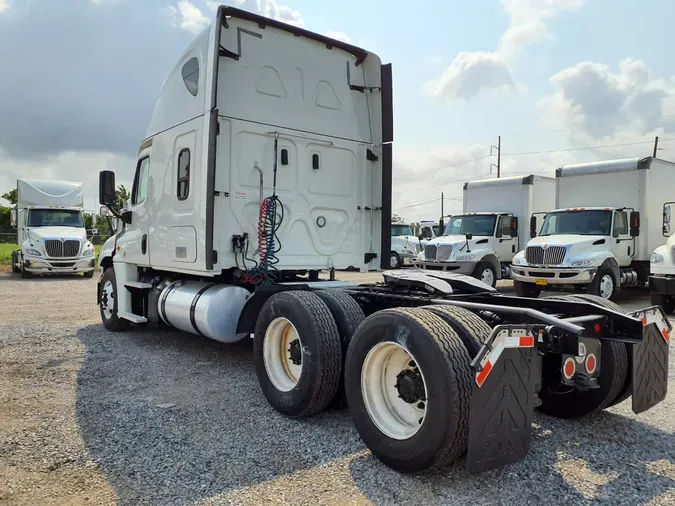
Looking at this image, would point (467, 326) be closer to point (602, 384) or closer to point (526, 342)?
point (526, 342)

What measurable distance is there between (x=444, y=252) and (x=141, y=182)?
32.6 ft

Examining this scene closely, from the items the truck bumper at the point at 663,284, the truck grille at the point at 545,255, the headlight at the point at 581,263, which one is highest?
the truck grille at the point at 545,255

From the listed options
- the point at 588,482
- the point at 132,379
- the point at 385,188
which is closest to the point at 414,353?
the point at 588,482

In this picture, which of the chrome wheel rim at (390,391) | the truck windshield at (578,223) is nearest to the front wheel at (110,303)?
the chrome wheel rim at (390,391)

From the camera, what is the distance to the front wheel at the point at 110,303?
27.4 feet

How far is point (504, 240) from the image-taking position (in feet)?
54.0

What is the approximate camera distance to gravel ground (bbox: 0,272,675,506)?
3.22 m

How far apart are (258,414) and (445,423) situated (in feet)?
6.63

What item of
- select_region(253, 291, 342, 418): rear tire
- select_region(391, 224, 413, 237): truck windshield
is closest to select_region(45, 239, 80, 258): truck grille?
select_region(391, 224, 413, 237): truck windshield

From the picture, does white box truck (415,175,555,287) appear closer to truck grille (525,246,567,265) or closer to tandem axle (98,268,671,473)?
truck grille (525,246,567,265)

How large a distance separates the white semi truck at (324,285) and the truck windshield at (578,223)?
8.36 m

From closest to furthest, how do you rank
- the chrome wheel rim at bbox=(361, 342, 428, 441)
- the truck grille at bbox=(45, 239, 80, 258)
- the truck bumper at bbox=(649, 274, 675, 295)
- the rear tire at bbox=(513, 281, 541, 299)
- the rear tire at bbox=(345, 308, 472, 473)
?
1. the rear tire at bbox=(345, 308, 472, 473)
2. the chrome wheel rim at bbox=(361, 342, 428, 441)
3. the truck bumper at bbox=(649, 274, 675, 295)
4. the rear tire at bbox=(513, 281, 541, 299)
5. the truck grille at bbox=(45, 239, 80, 258)

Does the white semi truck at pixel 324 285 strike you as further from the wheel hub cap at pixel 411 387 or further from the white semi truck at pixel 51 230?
the white semi truck at pixel 51 230

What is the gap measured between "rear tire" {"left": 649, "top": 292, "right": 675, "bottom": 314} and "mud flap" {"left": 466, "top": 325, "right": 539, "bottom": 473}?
9.33 m
